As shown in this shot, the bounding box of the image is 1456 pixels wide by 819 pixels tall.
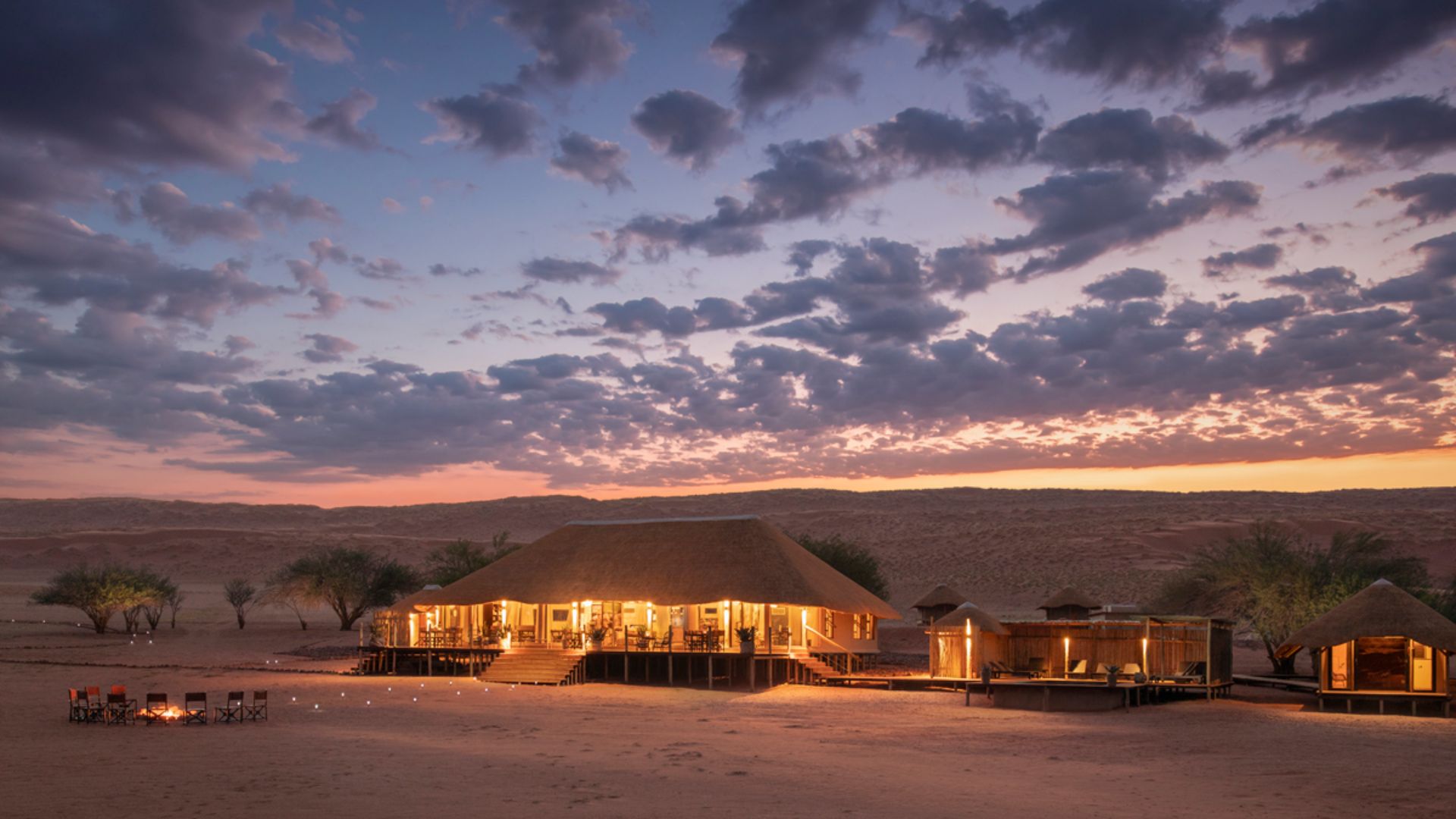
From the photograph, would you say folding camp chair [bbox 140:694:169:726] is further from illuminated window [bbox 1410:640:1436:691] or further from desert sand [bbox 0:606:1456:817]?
illuminated window [bbox 1410:640:1436:691]

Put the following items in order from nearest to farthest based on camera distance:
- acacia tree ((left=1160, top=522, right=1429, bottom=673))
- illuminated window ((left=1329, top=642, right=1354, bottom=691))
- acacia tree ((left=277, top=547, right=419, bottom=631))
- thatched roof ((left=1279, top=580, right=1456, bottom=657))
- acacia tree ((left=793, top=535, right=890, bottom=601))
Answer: thatched roof ((left=1279, top=580, right=1456, bottom=657)), illuminated window ((left=1329, top=642, right=1354, bottom=691)), acacia tree ((left=1160, top=522, right=1429, bottom=673)), acacia tree ((left=793, top=535, right=890, bottom=601)), acacia tree ((left=277, top=547, right=419, bottom=631))

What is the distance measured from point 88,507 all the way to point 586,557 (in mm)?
130503

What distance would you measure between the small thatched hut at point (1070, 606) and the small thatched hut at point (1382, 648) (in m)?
12.8

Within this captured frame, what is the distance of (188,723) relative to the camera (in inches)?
949

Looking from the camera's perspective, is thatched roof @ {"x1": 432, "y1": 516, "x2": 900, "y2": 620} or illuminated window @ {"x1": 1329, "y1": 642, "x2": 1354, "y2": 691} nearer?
illuminated window @ {"x1": 1329, "y1": 642, "x2": 1354, "y2": 691}

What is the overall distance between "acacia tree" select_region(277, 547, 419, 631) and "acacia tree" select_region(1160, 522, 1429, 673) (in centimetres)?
3109

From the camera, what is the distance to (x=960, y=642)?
31.8 meters

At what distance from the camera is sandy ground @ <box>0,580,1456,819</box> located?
15656 mm

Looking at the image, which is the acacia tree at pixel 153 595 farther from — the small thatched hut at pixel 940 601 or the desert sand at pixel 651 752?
the small thatched hut at pixel 940 601

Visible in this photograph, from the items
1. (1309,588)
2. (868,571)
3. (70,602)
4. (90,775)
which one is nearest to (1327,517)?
(868,571)

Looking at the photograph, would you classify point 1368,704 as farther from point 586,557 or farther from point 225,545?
point 225,545

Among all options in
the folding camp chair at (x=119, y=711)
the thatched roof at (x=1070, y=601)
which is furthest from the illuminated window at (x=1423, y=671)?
the folding camp chair at (x=119, y=711)

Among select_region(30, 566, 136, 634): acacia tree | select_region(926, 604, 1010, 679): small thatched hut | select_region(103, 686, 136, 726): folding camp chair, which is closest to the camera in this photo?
select_region(103, 686, 136, 726): folding camp chair

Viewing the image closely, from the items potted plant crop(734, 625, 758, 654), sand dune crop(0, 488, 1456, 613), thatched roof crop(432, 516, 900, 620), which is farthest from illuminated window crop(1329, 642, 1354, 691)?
sand dune crop(0, 488, 1456, 613)
